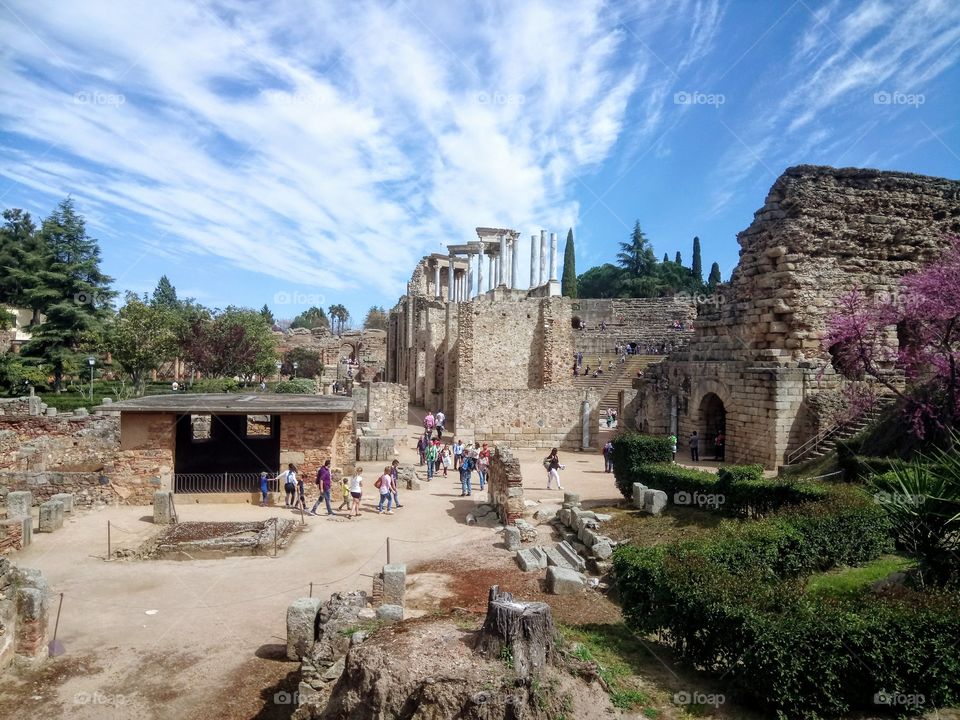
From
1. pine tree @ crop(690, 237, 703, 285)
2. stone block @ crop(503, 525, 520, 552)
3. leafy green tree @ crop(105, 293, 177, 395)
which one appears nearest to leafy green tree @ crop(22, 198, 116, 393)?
leafy green tree @ crop(105, 293, 177, 395)

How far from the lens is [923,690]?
18.2 feet

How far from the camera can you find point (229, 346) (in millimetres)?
42562

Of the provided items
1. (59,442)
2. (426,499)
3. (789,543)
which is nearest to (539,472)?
(426,499)

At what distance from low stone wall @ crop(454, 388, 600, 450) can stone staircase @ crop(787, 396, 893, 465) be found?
9556 millimetres

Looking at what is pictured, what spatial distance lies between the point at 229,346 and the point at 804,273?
36261 mm

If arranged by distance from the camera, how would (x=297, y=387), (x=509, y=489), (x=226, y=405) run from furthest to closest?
(x=297, y=387) → (x=226, y=405) → (x=509, y=489)

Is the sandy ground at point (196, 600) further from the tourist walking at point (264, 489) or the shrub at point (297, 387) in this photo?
the shrub at point (297, 387)

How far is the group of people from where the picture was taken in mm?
15336

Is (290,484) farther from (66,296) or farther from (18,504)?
(66,296)

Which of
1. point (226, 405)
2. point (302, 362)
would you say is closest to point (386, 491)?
point (226, 405)

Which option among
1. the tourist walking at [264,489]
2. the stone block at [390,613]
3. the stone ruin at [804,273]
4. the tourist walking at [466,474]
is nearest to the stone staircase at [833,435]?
the stone ruin at [804,273]

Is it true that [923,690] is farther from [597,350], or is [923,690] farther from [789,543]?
[597,350]

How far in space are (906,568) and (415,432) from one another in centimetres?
2325

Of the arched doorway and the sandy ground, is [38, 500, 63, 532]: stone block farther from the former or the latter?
the arched doorway
